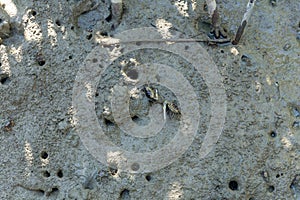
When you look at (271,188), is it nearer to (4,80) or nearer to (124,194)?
(124,194)

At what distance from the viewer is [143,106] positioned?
3.03m

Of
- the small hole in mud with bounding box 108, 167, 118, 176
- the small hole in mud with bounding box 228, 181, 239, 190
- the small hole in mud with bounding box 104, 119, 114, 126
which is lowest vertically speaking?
the small hole in mud with bounding box 228, 181, 239, 190

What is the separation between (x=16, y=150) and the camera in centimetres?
303

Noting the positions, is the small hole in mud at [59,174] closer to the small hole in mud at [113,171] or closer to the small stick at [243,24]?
the small hole in mud at [113,171]

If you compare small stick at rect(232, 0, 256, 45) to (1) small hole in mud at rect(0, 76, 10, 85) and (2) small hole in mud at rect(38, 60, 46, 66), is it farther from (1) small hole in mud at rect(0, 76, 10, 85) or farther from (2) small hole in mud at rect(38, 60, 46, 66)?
(1) small hole in mud at rect(0, 76, 10, 85)

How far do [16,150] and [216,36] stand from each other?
1.57 meters

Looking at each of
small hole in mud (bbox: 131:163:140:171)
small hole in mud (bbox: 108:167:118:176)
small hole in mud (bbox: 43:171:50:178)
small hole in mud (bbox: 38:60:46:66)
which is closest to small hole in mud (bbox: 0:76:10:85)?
small hole in mud (bbox: 38:60:46:66)

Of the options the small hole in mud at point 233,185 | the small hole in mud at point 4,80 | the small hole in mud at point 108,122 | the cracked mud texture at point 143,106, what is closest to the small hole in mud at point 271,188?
the cracked mud texture at point 143,106

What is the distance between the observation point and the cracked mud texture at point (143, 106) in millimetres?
2924

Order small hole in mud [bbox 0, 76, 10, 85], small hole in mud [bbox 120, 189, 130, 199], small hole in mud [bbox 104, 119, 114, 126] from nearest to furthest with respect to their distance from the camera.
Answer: small hole in mud [bbox 120, 189, 130, 199], small hole in mud [bbox 104, 119, 114, 126], small hole in mud [bbox 0, 76, 10, 85]

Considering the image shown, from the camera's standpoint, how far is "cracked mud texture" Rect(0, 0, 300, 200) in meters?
2.92

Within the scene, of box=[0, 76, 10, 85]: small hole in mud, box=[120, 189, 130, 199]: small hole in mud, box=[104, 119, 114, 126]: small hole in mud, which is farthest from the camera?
box=[0, 76, 10, 85]: small hole in mud

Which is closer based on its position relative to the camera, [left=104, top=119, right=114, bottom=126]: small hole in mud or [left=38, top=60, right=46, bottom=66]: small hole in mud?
[left=104, top=119, right=114, bottom=126]: small hole in mud

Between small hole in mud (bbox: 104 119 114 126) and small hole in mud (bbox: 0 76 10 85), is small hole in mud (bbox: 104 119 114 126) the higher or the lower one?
the lower one
